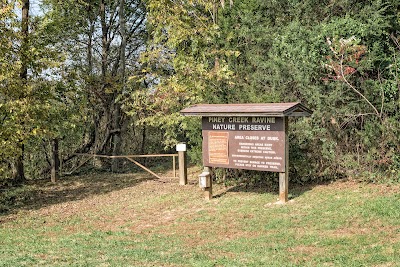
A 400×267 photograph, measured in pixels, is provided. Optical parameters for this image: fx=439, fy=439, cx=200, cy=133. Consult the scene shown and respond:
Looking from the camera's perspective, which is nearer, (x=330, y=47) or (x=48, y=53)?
(x=330, y=47)

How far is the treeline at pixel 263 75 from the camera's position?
10914 millimetres

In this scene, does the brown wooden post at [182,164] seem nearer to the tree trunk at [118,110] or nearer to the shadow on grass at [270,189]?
the shadow on grass at [270,189]

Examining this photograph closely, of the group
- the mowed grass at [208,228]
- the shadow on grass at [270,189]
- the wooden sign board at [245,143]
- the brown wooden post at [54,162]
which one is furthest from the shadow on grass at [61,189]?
the wooden sign board at [245,143]

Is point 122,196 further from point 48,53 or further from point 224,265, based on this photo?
point 224,265

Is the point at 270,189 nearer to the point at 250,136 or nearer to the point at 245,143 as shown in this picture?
the point at 245,143

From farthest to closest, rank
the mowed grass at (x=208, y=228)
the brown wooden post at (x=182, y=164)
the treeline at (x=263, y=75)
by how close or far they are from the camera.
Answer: the brown wooden post at (x=182, y=164) → the treeline at (x=263, y=75) → the mowed grass at (x=208, y=228)

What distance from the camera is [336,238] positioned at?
6.93 m

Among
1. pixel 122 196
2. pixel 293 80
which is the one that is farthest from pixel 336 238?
pixel 122 196

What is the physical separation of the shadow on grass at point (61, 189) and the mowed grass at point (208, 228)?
0.13 meters

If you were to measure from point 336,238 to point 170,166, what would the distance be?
528 inches

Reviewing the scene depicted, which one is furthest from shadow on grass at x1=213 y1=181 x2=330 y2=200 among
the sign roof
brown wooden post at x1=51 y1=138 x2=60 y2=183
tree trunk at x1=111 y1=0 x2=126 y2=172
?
tree trunk at x1=111 y1=0 x2=126 y2=172

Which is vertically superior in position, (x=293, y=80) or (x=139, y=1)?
(x=139, y=1)

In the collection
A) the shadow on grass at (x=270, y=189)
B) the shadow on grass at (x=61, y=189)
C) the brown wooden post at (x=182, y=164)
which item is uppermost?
the brown wooden post at (x=182, y=164)

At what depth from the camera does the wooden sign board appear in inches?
390
